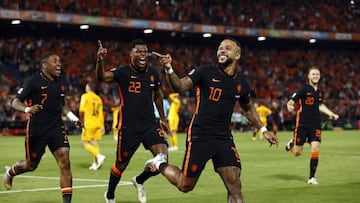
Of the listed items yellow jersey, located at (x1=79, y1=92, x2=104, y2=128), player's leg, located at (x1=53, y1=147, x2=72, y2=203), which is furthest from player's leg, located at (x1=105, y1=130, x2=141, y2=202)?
yellow jersey, located at (x1=79, y1=92, x2=104, y2=128)

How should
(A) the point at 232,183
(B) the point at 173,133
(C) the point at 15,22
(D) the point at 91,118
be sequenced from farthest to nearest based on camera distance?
(C) the point at 15,22, (B) the point at 173,133, (D) the point at 91,118, (A) the point at 232,183

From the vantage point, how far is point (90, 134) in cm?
1997

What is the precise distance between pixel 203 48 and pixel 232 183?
2009 inches

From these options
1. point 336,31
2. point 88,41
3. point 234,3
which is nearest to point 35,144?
point 88,41

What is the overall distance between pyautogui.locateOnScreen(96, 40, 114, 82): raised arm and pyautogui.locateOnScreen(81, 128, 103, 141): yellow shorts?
8858mm

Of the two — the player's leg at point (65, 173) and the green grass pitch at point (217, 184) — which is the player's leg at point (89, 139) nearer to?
the green grass pitch at point (217, 184)

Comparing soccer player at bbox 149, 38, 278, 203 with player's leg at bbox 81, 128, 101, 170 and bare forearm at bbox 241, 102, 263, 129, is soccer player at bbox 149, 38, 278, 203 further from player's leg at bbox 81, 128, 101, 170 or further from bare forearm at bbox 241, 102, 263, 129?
player's leg at bbox 81, 128, 101, 170

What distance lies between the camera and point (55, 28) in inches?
2025

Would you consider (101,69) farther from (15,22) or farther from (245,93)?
(15,22)

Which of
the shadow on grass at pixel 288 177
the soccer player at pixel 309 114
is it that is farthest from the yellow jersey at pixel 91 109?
the soccer player at pixel 309 114

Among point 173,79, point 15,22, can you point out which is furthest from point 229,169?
point 15,22

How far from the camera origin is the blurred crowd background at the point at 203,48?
153ft

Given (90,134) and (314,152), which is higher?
(90,134)

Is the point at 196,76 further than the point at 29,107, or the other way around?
the point at 29,107
